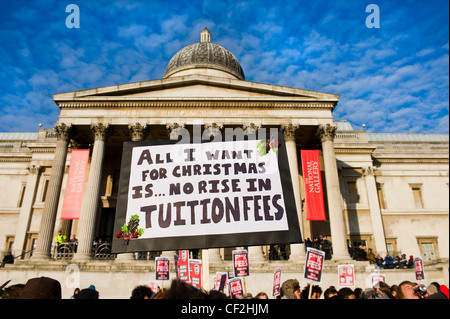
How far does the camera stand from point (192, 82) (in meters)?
22.8

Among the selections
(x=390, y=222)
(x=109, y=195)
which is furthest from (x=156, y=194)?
(x=390, y=222)

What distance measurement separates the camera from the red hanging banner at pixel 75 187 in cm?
1948

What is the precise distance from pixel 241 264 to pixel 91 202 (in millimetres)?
13344

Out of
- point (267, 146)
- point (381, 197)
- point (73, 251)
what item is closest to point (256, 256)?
point (73, 251)

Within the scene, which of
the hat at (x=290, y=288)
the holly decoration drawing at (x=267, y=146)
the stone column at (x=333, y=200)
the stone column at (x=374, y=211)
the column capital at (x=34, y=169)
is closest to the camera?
the holly decoration drawing at (x=267, y=146)

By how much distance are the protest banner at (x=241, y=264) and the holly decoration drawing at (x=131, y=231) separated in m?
5.33

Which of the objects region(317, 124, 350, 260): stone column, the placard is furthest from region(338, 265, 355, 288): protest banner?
region(317, 124, 350, 260): stone column

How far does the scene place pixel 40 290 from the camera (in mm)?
3008

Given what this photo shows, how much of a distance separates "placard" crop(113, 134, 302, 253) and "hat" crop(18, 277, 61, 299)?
1734 mm

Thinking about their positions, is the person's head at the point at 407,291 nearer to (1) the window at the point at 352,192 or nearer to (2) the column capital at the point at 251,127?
(2) the column capital at the point at 251,127

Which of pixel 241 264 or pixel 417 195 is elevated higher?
pixel 417 195

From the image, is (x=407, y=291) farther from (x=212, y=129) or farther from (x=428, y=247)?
(x=428, y=247)

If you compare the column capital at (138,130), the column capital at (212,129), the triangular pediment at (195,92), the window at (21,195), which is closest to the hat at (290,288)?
the column capital at (212,129)

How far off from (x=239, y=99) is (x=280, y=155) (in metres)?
17.0
